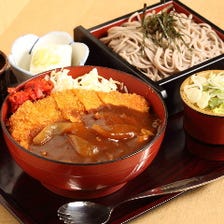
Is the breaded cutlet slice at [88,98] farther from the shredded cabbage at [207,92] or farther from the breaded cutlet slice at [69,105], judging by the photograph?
the shredded cabbage at [207,92]

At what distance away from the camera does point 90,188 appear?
4.85ft

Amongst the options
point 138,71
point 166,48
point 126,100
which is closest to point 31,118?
point 126,100

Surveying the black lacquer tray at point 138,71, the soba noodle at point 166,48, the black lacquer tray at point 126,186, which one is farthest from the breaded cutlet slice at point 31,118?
the soba noodle at point 166,48

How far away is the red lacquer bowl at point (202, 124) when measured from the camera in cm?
171

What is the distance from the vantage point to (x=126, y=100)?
1700 millimetres

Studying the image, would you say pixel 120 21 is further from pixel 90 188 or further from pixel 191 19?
pixel 90 188

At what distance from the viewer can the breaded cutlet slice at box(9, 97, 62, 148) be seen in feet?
5.04

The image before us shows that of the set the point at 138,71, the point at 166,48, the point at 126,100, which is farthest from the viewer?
the point at 166,48

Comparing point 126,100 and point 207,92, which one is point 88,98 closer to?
point 126,100

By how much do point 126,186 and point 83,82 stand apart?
0.39 m

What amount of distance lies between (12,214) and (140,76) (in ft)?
2.26

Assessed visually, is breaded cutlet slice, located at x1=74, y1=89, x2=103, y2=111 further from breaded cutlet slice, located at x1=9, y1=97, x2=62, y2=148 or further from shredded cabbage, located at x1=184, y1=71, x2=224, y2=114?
shredded cabbage, located at x1=184, y1=71, x2=224, y2=114

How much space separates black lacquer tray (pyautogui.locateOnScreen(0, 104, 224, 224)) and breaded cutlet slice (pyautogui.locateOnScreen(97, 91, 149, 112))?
17 centimetres

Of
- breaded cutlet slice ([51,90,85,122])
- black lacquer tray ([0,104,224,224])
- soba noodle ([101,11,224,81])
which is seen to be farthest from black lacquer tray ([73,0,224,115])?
breaded cutlet slice ([51,90,85,122])
